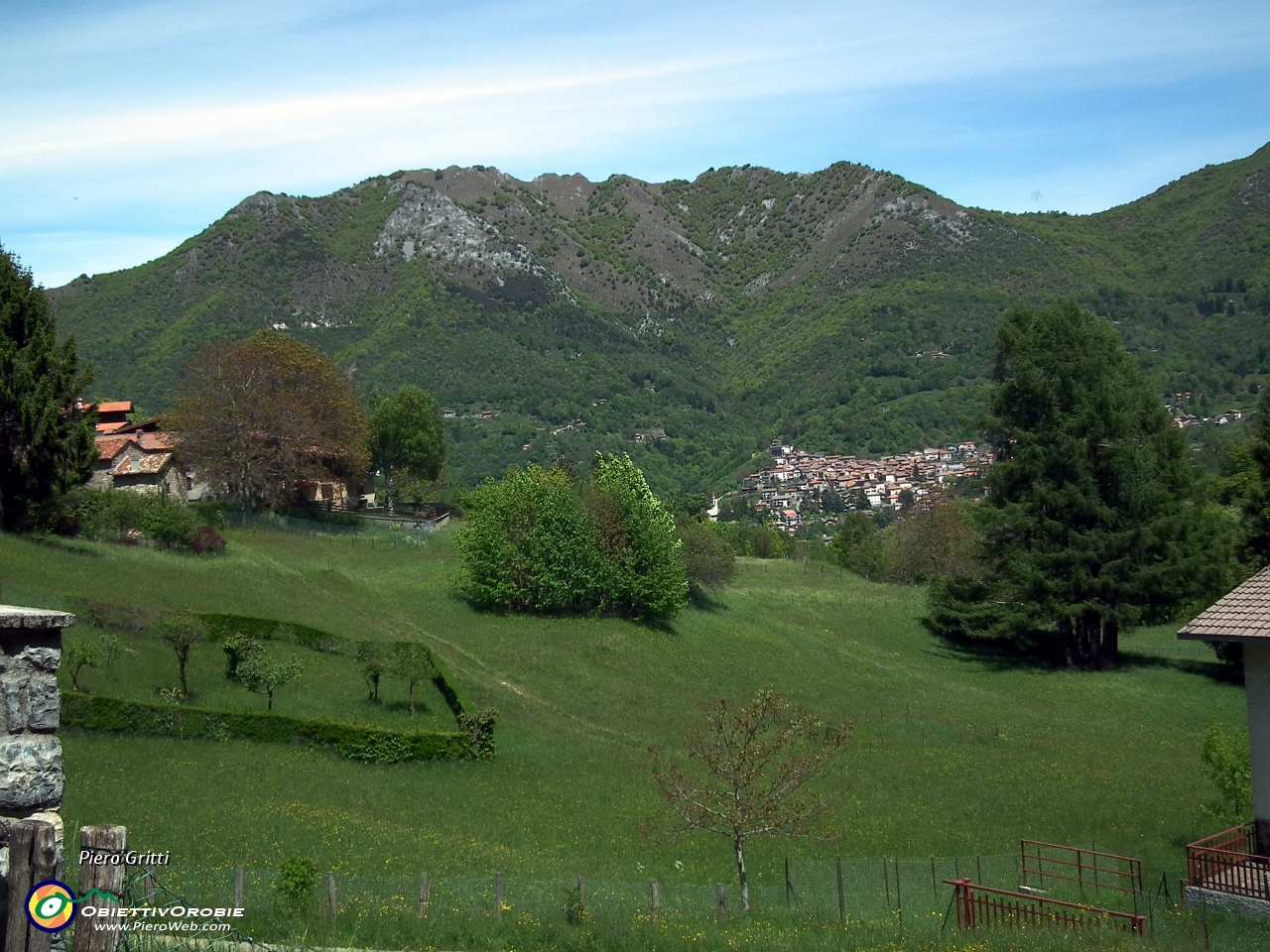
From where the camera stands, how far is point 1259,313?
18850cm

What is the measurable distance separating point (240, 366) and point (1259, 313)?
601 feet

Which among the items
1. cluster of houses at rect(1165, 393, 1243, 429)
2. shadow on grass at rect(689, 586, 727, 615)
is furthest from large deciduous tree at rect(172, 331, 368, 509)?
cluster of houses at rect(1165, 393, 1243, 429)

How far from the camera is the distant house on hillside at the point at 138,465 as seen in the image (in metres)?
58.4

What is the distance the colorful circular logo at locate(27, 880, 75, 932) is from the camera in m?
6.29

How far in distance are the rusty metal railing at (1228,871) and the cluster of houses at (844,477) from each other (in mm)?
138005

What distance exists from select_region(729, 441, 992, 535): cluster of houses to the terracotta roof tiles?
137 metres

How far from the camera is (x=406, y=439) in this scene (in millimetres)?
Result: 83312

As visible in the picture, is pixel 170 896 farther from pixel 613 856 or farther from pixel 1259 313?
pixel 1259 313

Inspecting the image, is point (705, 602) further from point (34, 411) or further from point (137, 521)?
point (34, 411)

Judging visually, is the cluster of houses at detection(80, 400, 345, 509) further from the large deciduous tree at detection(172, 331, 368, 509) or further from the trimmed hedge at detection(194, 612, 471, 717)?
the trimmed hedge at detection(194, 612, 471, 717)

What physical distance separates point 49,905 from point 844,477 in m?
175

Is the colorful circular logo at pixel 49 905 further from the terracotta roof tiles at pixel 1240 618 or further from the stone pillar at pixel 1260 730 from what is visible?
the stone pillar at pixel 1260 730

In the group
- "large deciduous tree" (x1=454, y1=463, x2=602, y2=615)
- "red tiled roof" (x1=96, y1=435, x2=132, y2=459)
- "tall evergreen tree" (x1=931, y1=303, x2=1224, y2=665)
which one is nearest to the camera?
"large deciduous tree" (x1=454, y1=463, x2=602, y2=615)

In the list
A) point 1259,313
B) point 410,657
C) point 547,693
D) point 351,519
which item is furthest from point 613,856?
point 1259,313
